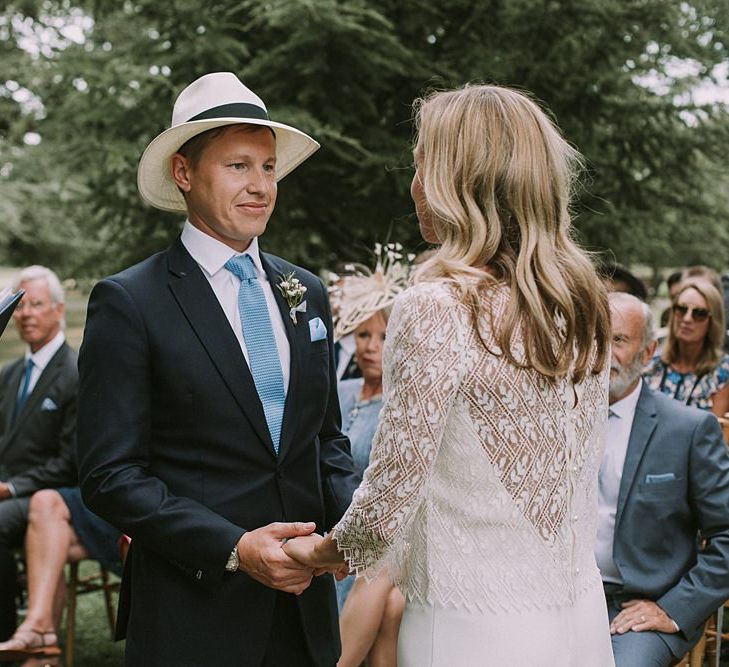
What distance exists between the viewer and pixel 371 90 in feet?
27.7

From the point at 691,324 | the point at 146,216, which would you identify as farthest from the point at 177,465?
the point at 146,216

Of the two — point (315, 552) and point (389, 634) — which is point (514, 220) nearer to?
point (315, 552)

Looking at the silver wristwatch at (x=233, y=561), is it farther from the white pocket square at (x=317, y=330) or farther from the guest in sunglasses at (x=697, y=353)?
the guest in sunglasses at (x=697, y=353)

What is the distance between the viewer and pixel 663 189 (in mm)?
8914

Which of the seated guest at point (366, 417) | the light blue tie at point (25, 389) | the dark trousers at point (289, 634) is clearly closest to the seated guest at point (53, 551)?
the light blue tie at point (25, 389)

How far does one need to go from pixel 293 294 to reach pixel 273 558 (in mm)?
716

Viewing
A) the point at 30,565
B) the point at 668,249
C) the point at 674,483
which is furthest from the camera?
the point at 668,249

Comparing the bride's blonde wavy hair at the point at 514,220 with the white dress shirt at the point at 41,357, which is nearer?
the bride's blonde wavy hair at the point at 514,220

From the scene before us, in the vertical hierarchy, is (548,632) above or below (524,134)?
below

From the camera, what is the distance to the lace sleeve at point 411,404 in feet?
6.20

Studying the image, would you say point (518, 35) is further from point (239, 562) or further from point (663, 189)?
point (239, 562)

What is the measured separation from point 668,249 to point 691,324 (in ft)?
15.5

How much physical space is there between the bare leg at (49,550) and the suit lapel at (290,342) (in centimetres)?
265

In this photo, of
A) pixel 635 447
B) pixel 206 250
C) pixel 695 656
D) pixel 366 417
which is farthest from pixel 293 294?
pixel 695 656
